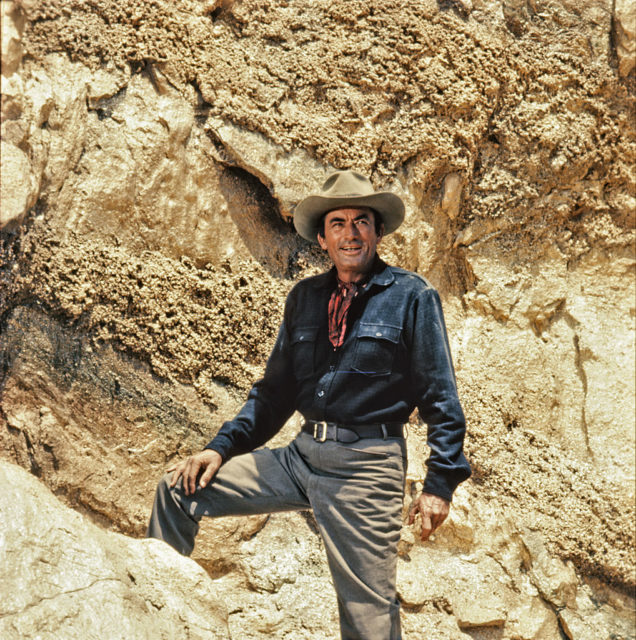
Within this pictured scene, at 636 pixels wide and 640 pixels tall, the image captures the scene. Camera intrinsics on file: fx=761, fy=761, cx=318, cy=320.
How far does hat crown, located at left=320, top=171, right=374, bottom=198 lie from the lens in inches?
108

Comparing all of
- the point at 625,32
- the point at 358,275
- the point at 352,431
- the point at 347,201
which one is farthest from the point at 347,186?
the point at 625,32

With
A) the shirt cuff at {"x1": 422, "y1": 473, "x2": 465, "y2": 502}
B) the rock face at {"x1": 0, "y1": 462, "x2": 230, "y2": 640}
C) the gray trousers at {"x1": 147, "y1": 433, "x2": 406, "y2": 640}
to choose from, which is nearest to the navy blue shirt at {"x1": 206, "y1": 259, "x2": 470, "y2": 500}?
the shirt cuff at {"x1": 422, "y1": 473, "x2": 465, "y2": 502}

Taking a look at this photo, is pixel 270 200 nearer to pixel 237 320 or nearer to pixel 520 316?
pixel 237 320

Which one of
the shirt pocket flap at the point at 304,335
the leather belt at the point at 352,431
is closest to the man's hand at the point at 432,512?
the leather belt at the point at 352,431

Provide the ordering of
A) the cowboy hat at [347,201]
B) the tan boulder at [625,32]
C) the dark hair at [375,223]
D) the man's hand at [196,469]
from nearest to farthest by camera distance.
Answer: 1. the man's hand at [196,469]
2. the cowboy hat at [347,201]
3. the dark hair at [375,223]
4. the tan boulder at [625,32]

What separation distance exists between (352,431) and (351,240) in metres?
0.68

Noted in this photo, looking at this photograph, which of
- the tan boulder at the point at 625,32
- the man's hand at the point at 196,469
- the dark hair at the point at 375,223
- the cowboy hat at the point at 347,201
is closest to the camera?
the man's hand at the point at 196,469

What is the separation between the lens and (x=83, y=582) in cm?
217

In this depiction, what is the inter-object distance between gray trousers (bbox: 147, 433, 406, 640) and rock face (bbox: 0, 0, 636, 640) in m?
0.62

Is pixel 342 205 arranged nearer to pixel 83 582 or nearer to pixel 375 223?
pixel 375 223

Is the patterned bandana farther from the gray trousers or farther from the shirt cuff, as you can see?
the shirt cuff

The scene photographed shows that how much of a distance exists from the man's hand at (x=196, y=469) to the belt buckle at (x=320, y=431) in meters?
0.36

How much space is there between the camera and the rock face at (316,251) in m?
3.22

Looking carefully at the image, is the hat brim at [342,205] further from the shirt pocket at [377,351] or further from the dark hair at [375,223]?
the shirt pocket at [377,351]
